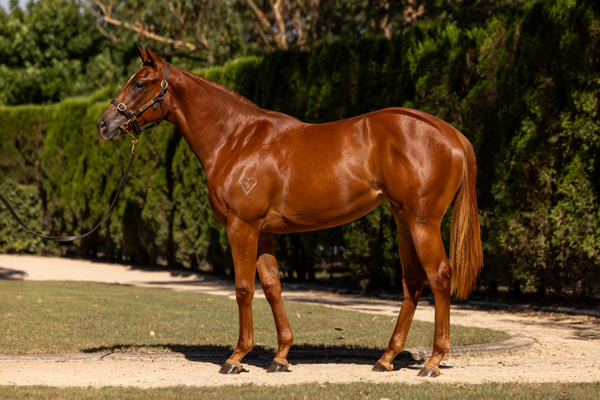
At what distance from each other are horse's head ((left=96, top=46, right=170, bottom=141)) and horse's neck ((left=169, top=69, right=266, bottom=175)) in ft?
0.54

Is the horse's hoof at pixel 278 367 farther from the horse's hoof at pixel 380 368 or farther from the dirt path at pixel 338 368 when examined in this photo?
the horse's hoof at pixel 380 368

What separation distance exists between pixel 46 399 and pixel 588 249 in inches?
317

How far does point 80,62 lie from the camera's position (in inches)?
1294

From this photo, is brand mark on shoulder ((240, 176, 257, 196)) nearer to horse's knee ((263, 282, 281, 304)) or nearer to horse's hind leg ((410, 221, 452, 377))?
horse's knee ((263, 282, 281, 304))

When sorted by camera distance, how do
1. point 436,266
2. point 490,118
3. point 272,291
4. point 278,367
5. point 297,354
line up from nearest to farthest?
point 436,266, point 278,367, point 272,291, point 297,354, point 490,118

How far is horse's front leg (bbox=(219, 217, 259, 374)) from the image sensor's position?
586cm

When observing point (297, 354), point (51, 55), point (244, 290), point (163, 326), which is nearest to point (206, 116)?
point (244, 290)

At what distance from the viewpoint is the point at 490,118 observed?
11859mm

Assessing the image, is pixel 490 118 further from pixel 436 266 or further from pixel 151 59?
pixel 151 59

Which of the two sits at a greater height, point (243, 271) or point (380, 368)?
point (243, 271)

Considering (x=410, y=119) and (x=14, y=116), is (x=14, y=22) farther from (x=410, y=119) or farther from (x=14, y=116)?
(x=410, y=119)

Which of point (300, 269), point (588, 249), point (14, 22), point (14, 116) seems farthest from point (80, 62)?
point (588, 249)

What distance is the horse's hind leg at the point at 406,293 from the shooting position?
596 centimetres

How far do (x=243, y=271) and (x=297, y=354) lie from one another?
1.35 meters
